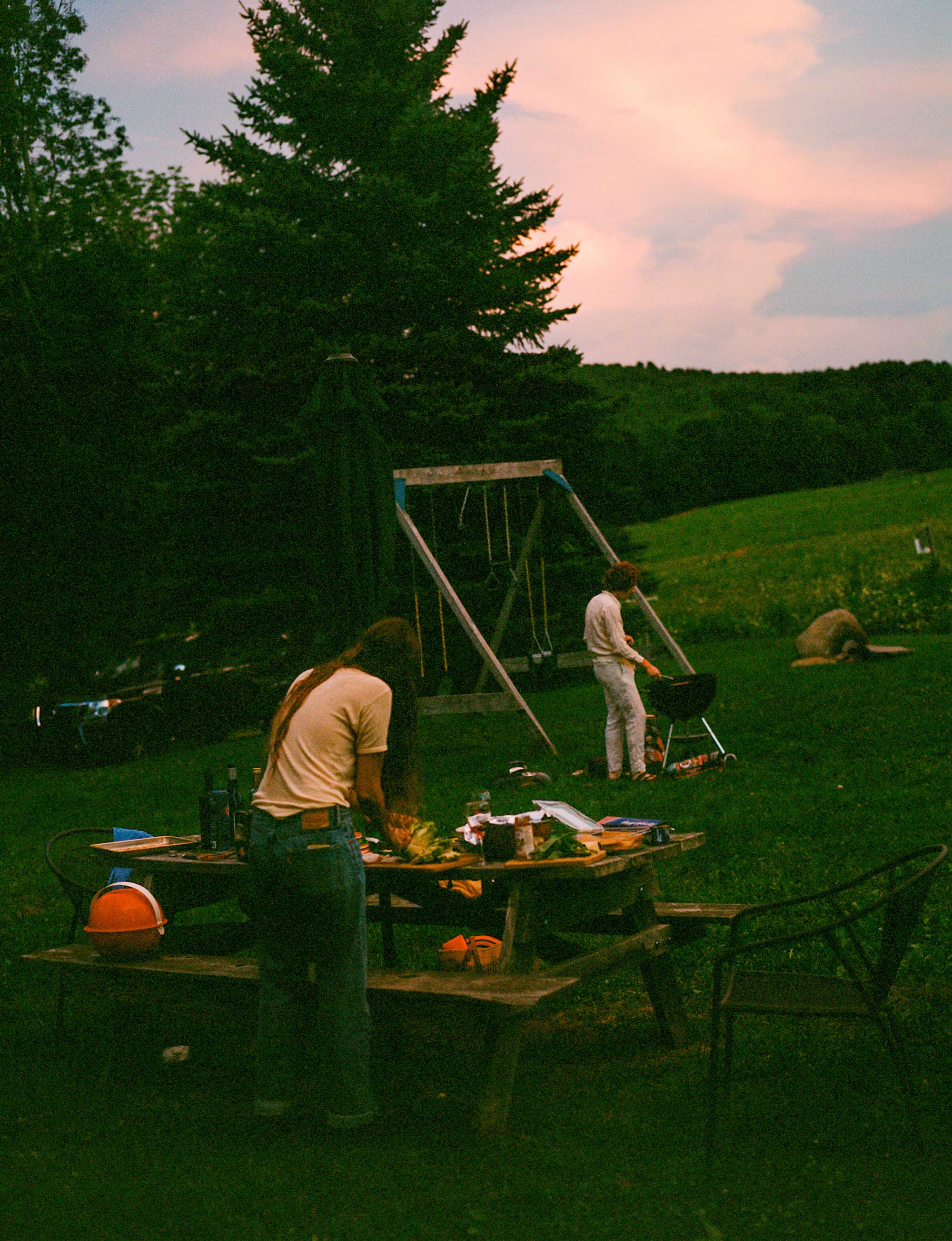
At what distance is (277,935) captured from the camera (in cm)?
483

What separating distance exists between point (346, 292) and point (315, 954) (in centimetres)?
1802

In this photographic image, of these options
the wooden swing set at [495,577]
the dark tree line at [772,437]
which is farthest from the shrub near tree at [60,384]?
the dark tree line at [772,437]

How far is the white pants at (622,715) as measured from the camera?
1193 centimetres

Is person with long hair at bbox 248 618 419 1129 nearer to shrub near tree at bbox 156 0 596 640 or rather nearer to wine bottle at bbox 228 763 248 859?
wine bottle at bbox 228 763 248 859

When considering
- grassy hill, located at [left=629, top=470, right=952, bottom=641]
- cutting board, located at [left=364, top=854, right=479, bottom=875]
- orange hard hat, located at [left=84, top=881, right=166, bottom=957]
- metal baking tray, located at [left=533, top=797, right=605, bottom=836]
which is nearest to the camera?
cutting board, located at [left=364, top=854, right=479, bottom=875]

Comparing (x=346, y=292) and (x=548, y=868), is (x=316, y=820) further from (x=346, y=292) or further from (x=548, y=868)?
(x=346, y=292)

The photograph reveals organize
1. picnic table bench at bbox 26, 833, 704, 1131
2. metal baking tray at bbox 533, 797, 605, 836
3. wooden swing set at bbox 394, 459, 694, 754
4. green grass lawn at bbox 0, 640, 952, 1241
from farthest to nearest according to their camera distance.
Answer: wooden swing set at bbox 394, 459, 694, 754, metal baking tray at bbox 533, 797, 605, 836, picnic table bench at bbox 26, 833, 704, 1131, green grass lawn at bbox 0, 640, 952, 1241

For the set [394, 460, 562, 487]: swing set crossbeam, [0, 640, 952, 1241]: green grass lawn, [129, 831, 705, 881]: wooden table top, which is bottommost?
[0, 640, 952, 1241]: green grass lawn

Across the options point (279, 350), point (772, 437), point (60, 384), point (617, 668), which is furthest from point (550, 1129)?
point (772, 437)

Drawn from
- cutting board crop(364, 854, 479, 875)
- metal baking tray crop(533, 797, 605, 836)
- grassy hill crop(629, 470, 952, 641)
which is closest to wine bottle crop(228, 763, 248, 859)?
cutting board crop(364, 854, 479, 875)

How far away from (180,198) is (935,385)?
231 ft

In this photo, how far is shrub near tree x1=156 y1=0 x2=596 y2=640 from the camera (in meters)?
20.5

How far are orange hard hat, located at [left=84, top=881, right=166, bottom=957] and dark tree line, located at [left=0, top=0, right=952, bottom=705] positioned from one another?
46.6 feet

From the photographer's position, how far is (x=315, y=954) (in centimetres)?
480
